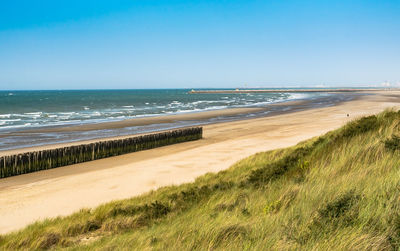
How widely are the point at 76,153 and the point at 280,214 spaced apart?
1750 centimetres

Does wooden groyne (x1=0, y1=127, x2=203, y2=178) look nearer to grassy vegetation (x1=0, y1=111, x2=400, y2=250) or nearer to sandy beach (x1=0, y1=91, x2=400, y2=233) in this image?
sandy beach (x1=0, y1=91, x2=400, y2=233)

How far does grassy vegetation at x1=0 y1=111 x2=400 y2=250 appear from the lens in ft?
14.1

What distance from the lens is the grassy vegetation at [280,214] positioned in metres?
4.30

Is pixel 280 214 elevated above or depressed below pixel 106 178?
above

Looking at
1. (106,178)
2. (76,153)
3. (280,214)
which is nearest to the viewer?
(280,214)

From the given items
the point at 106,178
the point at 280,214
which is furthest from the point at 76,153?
the point at 280,214

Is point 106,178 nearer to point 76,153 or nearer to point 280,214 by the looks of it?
point 76,153

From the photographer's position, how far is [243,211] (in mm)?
6188

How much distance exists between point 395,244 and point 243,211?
277 centimetres

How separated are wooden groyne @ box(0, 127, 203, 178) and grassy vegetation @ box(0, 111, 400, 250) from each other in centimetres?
1018

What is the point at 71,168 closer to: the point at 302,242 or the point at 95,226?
the point at 95,226

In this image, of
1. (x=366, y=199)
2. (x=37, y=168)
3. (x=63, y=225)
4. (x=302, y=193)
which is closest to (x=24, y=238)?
(x=63, y=225)

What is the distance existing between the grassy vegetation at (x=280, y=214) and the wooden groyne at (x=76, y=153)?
10180 millimetres

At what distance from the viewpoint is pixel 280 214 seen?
5293 millimetres
